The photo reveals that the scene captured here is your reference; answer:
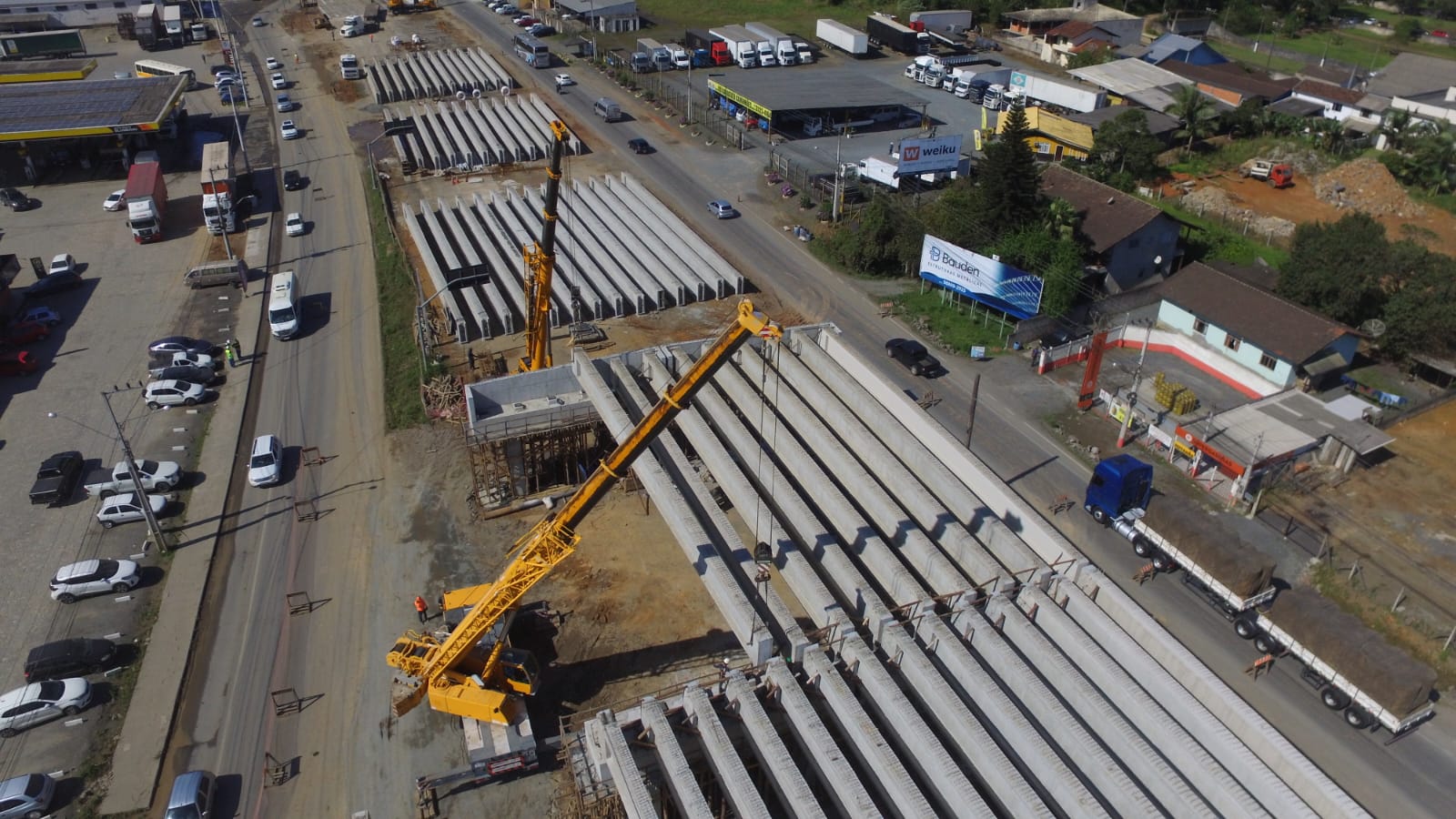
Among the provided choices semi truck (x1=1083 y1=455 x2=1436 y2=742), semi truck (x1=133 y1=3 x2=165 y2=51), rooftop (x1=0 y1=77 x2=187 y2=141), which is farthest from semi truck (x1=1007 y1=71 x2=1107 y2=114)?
semi truck (x1=133 y1=3 x2=165 y2=51)

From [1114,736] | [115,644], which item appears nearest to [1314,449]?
[1114,736]

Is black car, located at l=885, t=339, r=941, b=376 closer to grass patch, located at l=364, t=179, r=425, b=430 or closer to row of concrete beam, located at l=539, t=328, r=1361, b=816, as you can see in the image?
row of concrete beam, located at l=539, t=328, r=1361, b=816

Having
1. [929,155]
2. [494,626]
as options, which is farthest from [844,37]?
[494,626]

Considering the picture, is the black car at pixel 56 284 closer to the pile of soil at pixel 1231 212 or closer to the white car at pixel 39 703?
the white car at pixel 39 703

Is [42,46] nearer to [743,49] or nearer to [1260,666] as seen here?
[743,49]

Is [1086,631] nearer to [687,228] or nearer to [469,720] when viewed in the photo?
[469,720]

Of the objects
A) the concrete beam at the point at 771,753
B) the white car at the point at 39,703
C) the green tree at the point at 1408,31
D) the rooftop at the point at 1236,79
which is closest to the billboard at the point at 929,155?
the rooftop at the point at 1236,79
